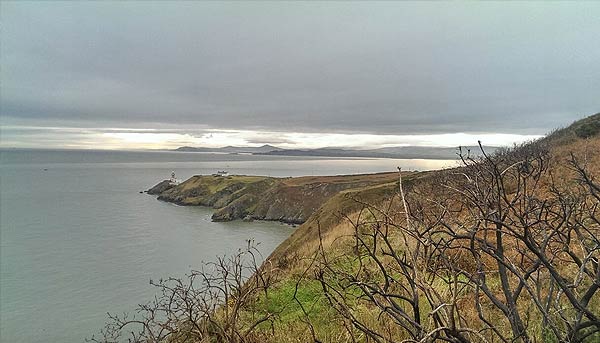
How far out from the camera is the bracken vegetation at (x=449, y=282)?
1.59m

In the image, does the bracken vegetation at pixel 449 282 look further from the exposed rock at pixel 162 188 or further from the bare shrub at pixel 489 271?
the exposed rock at pixel 162 188

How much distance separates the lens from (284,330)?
4031mm

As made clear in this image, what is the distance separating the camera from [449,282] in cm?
168

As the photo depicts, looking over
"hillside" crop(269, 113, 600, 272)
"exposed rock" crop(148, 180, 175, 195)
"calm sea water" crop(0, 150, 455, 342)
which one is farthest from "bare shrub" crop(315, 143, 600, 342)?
"exposed rock" crop(148, 180, 175, 195)

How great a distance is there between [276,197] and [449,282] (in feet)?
162

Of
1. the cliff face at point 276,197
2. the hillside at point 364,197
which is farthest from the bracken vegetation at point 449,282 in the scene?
the cliff face at point 276,197

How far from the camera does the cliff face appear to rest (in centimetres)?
4747

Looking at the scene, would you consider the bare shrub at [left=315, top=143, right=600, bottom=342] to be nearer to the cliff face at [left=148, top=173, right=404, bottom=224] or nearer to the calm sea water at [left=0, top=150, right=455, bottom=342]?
the calm sea water at [left=0, top=150, right=455, bottom=342]

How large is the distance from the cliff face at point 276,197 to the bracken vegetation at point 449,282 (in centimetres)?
3594

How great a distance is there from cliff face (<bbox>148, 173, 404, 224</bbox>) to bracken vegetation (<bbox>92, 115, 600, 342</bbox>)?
118ft

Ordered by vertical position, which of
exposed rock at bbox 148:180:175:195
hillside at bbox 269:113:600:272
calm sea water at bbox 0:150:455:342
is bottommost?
calm sea water at bbox 0:150:455:342

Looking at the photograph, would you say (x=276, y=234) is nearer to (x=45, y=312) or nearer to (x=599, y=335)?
(x=45, y=312)

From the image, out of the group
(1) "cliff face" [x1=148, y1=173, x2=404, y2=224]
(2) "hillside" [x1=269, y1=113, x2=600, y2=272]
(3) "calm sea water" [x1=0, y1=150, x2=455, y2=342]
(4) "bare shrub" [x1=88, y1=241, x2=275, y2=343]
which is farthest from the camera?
(1) "cliff face" [x1=148, y1=173, x2=404, y2=224]

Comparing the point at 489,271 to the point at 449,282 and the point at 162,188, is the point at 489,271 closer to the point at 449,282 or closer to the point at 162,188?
the point at 449,282
